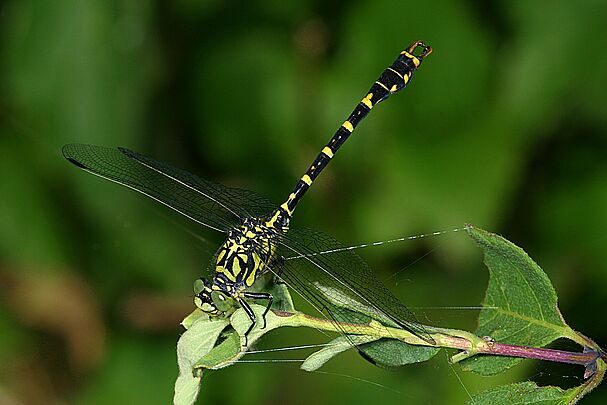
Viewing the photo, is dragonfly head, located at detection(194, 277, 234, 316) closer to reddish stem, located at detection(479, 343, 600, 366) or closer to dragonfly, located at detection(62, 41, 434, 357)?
dragonfly, located at detection(62, 41, 434, 357)

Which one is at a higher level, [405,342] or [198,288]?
[198,288]

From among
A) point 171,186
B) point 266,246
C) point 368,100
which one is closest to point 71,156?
point 171,186

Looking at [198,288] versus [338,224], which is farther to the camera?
[338,224]

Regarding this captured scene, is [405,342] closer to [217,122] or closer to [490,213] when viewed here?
[490,213]

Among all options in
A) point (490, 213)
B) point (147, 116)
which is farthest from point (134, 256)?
point (490, 213)

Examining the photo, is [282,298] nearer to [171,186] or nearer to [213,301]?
[213,301]

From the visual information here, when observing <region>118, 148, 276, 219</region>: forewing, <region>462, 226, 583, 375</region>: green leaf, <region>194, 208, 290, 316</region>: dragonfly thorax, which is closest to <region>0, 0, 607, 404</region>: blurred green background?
<region>118, 148, 276, 219</region>: forewing

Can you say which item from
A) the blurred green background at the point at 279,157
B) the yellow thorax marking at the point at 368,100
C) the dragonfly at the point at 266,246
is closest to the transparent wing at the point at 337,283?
the dragonfly at the point at 266,246

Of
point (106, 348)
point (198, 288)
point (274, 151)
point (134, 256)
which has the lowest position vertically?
point (106, 348)

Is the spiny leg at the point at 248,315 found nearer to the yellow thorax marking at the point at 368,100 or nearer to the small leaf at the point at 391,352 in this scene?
the small leaf at the point at 391,352
